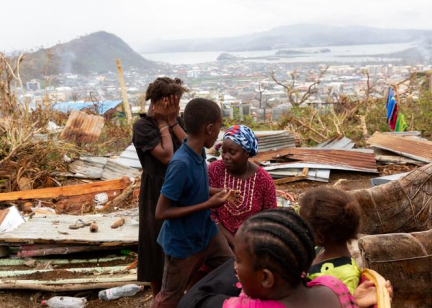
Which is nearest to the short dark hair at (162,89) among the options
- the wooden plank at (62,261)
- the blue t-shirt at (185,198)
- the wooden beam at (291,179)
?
the blue t-shirt at (185,198)

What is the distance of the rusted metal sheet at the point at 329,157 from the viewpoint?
718cm

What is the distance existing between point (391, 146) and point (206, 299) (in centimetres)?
697

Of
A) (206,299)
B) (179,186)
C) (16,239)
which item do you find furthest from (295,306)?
(16,239)

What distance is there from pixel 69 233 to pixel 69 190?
2.05m

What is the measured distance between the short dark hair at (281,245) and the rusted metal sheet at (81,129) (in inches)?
312

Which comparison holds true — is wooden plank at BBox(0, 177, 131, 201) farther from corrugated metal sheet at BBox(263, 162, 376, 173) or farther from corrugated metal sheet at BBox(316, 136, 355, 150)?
corrugated metal sheet at BBox(316, 136, 355, 150)

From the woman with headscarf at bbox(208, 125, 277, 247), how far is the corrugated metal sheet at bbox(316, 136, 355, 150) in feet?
17.8

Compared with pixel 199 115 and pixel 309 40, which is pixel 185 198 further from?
pixel 309 40

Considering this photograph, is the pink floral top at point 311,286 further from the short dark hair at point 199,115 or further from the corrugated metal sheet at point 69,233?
the corrugated metal sheet at point 69,233

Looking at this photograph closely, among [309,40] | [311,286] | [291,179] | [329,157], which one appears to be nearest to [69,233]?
[291,179]

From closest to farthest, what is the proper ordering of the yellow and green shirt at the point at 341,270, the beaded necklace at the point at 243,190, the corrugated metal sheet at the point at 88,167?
the yellow and green shirt at the point at 341,270, the beaded necklace at the point at 243,190, the corrugated metal sheet at the point at 88,167

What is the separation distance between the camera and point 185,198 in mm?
2451

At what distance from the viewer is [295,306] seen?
1.39 metres

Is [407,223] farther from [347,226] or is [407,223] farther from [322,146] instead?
[322,146]
